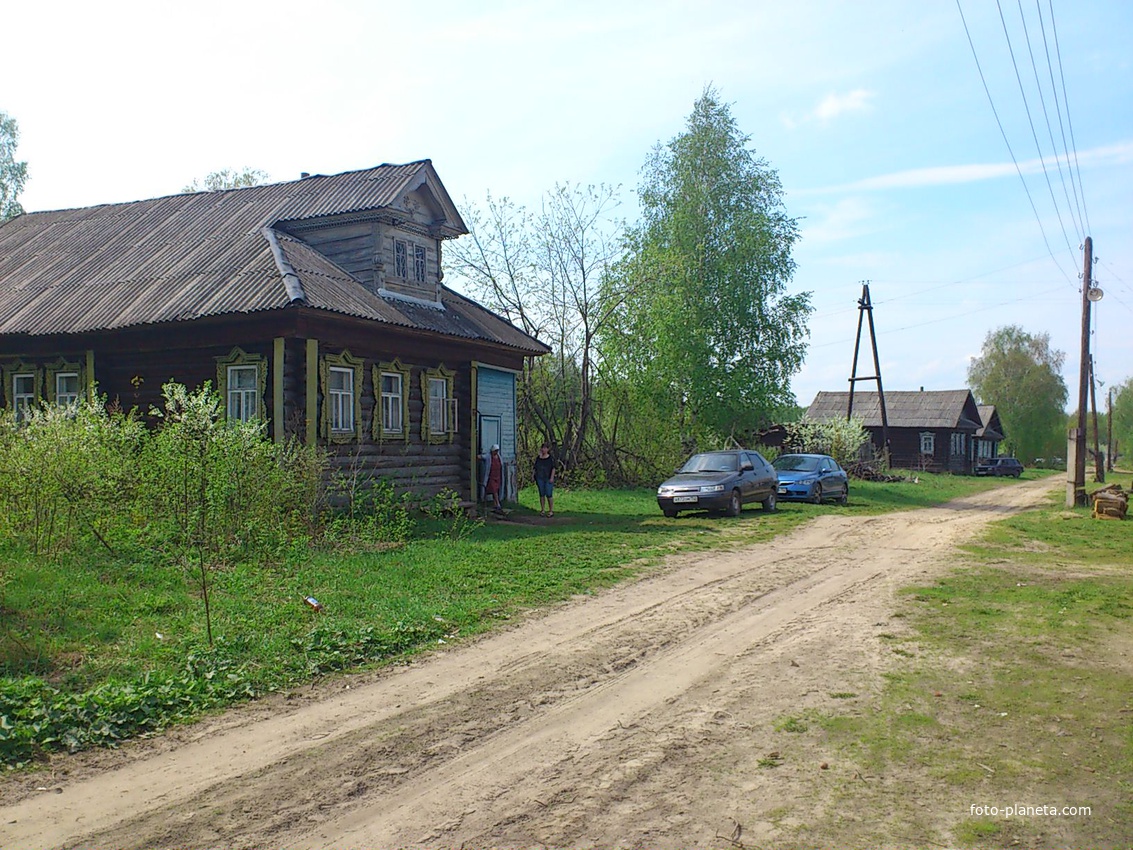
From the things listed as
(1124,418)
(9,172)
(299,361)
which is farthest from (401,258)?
(1124,418)

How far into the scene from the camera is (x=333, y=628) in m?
8.24

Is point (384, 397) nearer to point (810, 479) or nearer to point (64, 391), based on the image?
point (64, 391)

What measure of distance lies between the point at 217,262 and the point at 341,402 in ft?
12.7

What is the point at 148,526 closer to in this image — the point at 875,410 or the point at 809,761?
the point at 809,761

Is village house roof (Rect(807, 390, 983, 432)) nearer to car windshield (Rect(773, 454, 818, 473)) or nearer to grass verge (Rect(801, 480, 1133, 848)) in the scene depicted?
car windshield (Rect(773, 454, 818, 473))

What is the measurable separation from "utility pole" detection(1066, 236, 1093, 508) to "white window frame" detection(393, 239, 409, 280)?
19.3 m

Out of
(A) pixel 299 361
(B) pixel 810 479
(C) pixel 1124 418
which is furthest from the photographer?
(C) pixel 1124 418

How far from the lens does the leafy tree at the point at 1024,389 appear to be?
254ft

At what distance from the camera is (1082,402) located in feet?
88.3

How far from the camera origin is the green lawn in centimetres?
619

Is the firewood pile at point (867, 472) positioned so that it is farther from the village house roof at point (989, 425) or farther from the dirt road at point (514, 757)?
the dirt road at point (514, 757)

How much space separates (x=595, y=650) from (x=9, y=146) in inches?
1646

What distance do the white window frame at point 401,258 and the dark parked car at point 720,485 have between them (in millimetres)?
7504

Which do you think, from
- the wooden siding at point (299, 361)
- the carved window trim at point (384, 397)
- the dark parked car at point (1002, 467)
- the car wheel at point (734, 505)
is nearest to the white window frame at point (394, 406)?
the carved window trim at point (384, 397)
